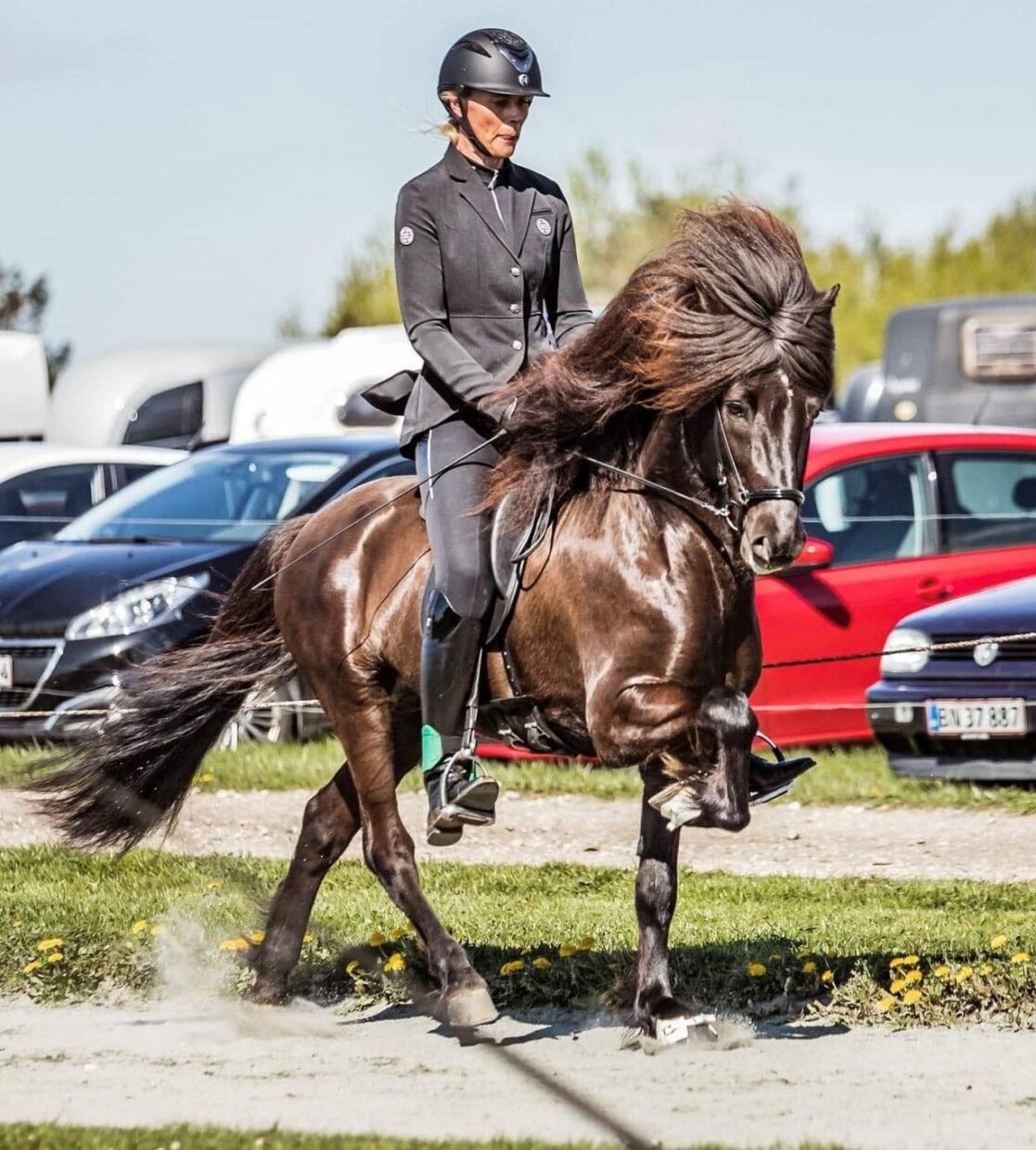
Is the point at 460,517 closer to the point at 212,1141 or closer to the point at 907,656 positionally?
the point at 212,1141

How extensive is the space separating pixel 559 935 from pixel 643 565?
2162 mm

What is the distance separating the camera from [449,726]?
6.70 m

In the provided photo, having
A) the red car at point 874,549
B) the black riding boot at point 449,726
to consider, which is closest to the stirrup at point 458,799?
the black riding boot at point 449,726

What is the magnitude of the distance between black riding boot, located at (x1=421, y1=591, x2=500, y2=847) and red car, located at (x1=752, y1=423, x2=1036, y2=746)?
5243mm

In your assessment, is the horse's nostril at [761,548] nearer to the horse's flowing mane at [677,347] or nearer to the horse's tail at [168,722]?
the horse's flowing mane at [677,347]

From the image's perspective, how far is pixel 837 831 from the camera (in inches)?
423

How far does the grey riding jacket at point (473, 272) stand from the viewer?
21.5ft

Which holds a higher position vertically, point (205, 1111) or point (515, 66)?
point (515, 66)

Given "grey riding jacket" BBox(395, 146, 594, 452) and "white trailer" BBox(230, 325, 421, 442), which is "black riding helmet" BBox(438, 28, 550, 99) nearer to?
"grey riding jacket" BBox(395, 146, 594, 452)

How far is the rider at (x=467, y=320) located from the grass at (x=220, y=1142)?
146 centimetres

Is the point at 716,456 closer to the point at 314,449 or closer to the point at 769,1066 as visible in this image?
the point at 769,1066

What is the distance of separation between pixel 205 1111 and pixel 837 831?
18.5 feet

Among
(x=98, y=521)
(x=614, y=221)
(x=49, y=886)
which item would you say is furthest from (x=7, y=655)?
(x=614, y=221)

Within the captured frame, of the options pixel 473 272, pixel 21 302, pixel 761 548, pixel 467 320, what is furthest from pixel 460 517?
pixel 21 302
